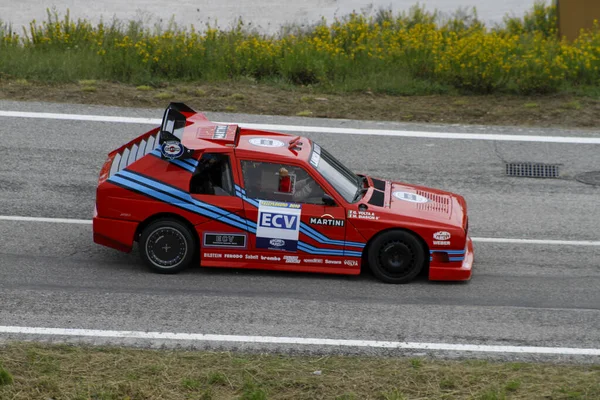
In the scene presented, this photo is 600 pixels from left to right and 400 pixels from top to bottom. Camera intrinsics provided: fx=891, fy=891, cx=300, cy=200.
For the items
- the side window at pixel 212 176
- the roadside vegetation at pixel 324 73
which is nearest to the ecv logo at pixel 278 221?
the side window at pixel 212 176

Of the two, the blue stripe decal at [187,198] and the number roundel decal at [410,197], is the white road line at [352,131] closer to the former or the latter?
the number roundel decal at [410,197]

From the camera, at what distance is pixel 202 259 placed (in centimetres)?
1021

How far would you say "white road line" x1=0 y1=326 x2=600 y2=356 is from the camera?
8695 millimetres

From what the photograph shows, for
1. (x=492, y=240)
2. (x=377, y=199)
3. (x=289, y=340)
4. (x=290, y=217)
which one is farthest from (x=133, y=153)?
(x=492, y=240)

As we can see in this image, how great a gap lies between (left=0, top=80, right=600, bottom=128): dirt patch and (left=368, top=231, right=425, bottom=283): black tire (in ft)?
20.7

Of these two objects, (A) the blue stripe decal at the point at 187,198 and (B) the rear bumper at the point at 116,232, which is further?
(B) the rear bumper at the point at 116,232

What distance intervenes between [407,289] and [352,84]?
831cm

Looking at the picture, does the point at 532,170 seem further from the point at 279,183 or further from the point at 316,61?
the point at 279,183

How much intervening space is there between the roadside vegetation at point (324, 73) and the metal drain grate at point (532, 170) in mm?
1993

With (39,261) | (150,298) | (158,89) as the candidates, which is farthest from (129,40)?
(150,298)

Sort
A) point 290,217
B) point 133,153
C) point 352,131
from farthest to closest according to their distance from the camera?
point 352,131 < point 133,153 < point 290,217

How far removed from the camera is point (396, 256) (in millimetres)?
10195

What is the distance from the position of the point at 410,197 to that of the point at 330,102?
6.45m

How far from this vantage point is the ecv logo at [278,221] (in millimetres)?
10055
